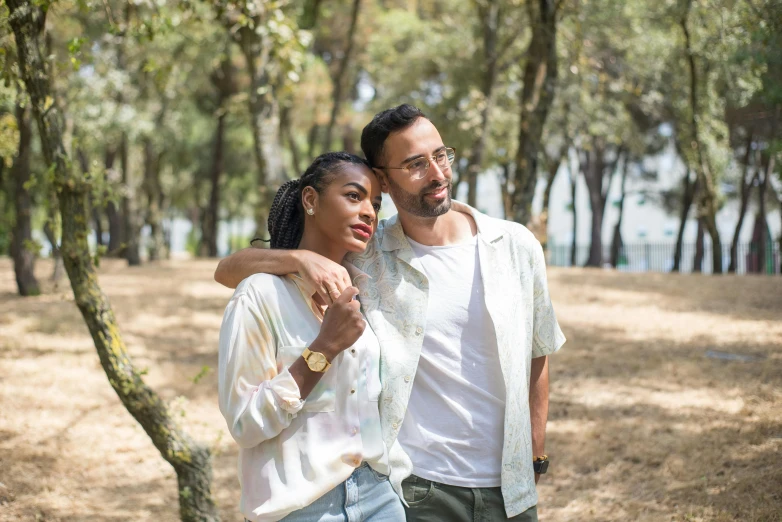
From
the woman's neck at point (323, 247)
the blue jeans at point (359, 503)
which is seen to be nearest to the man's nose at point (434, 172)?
the woman's neck at point (323, 247)

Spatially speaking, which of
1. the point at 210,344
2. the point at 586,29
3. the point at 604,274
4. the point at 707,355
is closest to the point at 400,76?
the point at 586,29

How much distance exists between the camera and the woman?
227 cm

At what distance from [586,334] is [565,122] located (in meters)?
11.9

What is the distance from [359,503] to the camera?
2.45 m

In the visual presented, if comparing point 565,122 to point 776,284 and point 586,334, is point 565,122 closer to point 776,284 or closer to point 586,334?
point 776,284

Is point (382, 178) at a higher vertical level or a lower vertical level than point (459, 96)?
lower

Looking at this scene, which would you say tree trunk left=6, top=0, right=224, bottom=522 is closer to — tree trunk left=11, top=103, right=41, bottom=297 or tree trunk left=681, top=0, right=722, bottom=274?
tree trunk left=11, top=103, right=41, bottom=297

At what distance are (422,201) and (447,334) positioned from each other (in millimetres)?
507

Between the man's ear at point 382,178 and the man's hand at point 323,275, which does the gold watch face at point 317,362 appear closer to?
the man's hand at point 323,275

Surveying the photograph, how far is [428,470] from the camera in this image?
110 inches

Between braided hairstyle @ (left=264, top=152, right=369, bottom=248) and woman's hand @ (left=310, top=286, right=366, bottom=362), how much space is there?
559 millimetres

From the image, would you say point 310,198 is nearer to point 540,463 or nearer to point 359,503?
point 359,503

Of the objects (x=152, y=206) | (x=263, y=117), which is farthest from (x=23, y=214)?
(x=152, y=206)

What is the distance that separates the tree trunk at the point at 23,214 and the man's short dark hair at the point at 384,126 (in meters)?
9.77
